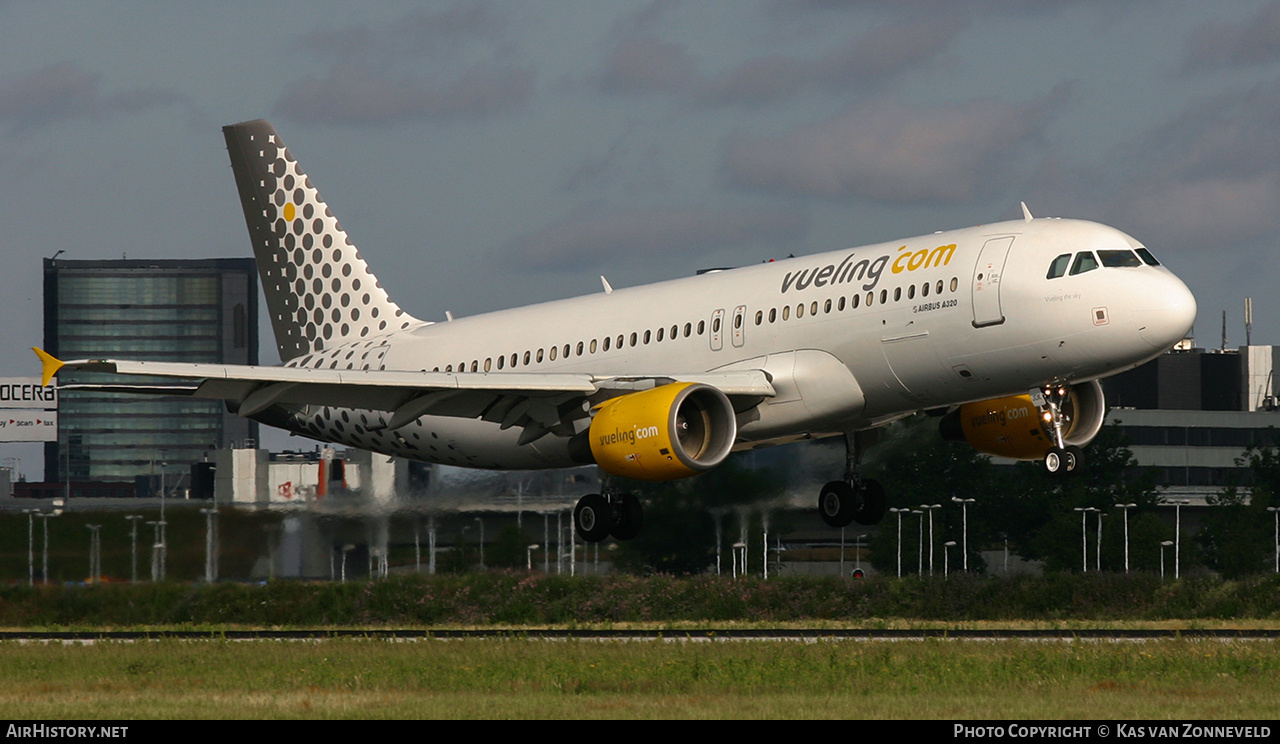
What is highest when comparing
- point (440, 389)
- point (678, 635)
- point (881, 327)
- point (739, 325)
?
point (739, 325)

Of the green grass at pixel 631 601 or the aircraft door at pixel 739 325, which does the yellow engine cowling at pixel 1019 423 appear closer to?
the aircraft door at pixel 739 325

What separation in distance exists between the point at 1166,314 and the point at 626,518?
11644 millimetres

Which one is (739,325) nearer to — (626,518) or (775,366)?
(775,366)

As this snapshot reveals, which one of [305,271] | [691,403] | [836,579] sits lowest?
[836,579]

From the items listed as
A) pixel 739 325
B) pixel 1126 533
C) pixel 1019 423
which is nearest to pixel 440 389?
pixel 739 325

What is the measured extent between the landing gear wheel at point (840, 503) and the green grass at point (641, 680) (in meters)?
2.91

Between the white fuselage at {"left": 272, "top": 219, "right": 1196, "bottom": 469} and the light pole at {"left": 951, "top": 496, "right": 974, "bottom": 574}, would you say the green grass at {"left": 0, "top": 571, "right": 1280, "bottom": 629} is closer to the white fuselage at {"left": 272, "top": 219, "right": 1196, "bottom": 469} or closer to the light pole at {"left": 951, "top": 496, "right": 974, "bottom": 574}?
the white fuselage at {"left": 272, "top": 219, "right": 1196, "bottom": 469}

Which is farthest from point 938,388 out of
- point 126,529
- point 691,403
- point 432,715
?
point 126,529

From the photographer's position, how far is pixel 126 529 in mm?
46125

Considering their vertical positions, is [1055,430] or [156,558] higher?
[1055,430]

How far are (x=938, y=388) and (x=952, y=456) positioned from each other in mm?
63614

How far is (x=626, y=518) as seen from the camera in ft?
116

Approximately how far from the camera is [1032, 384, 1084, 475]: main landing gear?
31.5 meters
